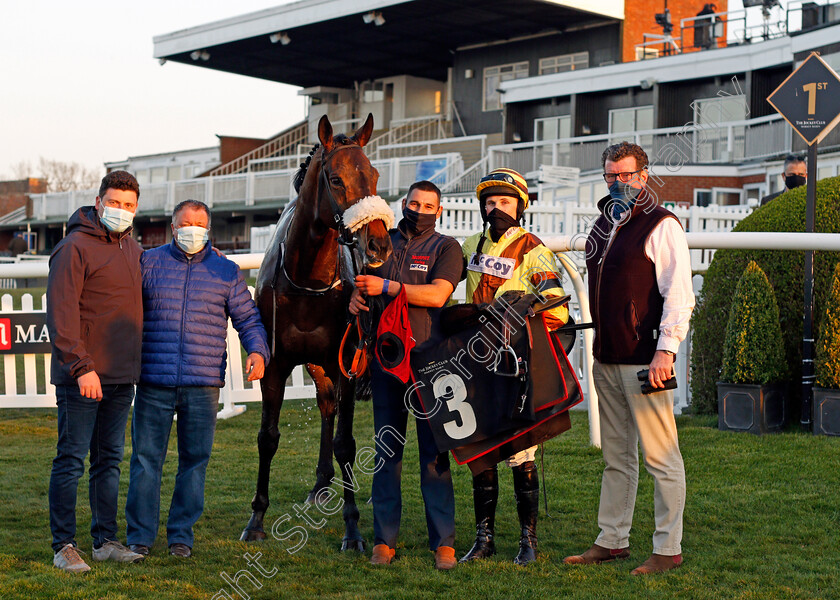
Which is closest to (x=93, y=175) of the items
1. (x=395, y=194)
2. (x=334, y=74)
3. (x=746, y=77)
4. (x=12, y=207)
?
(x=12, y=207)

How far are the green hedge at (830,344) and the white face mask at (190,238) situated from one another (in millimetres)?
4575

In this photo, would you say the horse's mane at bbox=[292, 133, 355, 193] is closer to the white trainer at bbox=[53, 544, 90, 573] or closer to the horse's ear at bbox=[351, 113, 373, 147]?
the horse's ear at bbox=[351, 113, 373, 147]

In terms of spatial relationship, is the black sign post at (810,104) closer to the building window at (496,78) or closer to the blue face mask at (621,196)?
the blue face mask at (621,196)

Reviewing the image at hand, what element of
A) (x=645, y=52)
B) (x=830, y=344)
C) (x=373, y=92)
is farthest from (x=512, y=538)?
(x=373, y=92)

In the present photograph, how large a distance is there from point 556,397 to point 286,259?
1.63 meters

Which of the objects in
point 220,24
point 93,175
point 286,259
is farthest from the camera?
point 93,175

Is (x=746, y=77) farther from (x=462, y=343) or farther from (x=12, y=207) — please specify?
(x=12, y=207)

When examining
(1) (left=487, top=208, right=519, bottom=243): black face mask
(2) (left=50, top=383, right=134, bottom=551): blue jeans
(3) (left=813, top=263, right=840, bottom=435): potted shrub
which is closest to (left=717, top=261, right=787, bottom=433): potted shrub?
(3) (left=813, top=263, right=840, bottom=435): potted shrub

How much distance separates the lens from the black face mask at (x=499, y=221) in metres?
4.39

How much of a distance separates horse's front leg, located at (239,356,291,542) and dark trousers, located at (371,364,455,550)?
0.76 m

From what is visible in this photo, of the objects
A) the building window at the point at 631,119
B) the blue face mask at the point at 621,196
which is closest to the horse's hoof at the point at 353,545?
the blue face mask at the point at 621,196

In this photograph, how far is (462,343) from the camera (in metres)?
4.34

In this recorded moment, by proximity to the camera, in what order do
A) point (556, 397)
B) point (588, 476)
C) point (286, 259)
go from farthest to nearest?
1. point (588, 476)
2. point (286, 259)
3. point (556, 397)

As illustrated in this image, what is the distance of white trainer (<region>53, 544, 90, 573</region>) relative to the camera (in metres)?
4.22
